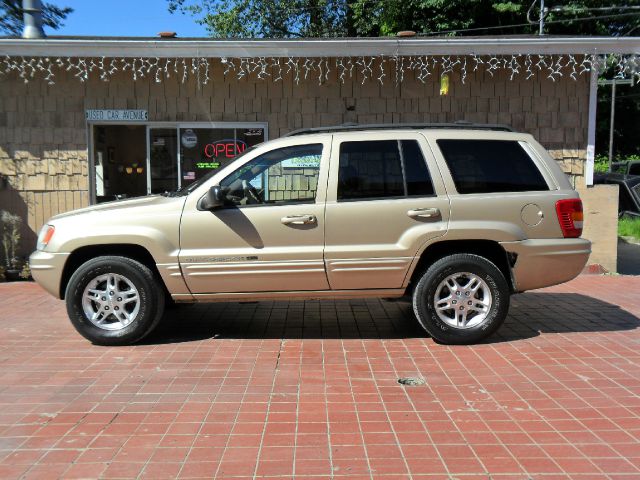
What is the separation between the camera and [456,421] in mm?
4035

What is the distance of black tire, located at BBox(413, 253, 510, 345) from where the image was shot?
5562mm

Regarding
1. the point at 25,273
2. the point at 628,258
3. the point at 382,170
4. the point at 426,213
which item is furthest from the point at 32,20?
the point at 628,258

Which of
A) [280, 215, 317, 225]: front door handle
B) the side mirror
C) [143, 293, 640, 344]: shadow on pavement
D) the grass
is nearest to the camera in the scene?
the side mirror

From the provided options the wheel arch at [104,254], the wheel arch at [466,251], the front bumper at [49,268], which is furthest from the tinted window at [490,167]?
the front bumper at [49,268]

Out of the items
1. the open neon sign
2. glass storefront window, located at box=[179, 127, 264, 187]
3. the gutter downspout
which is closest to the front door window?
glass storefront window, located at box=[179, 127, 264, 187]

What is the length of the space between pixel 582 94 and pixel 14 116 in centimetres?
913

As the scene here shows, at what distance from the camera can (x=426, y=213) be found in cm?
553

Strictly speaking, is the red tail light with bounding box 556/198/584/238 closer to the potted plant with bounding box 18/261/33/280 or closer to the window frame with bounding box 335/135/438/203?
the window frame with bounding box 335/135/438/203

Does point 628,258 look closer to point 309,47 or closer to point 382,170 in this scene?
point 309,47

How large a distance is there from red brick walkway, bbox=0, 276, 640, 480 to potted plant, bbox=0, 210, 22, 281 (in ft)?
8.63

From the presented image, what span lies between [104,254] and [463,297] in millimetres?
3473

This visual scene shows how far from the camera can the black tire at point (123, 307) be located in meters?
5.53

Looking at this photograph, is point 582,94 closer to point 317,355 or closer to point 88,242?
point 317,355

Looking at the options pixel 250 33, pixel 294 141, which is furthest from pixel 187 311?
pixel 250 33
